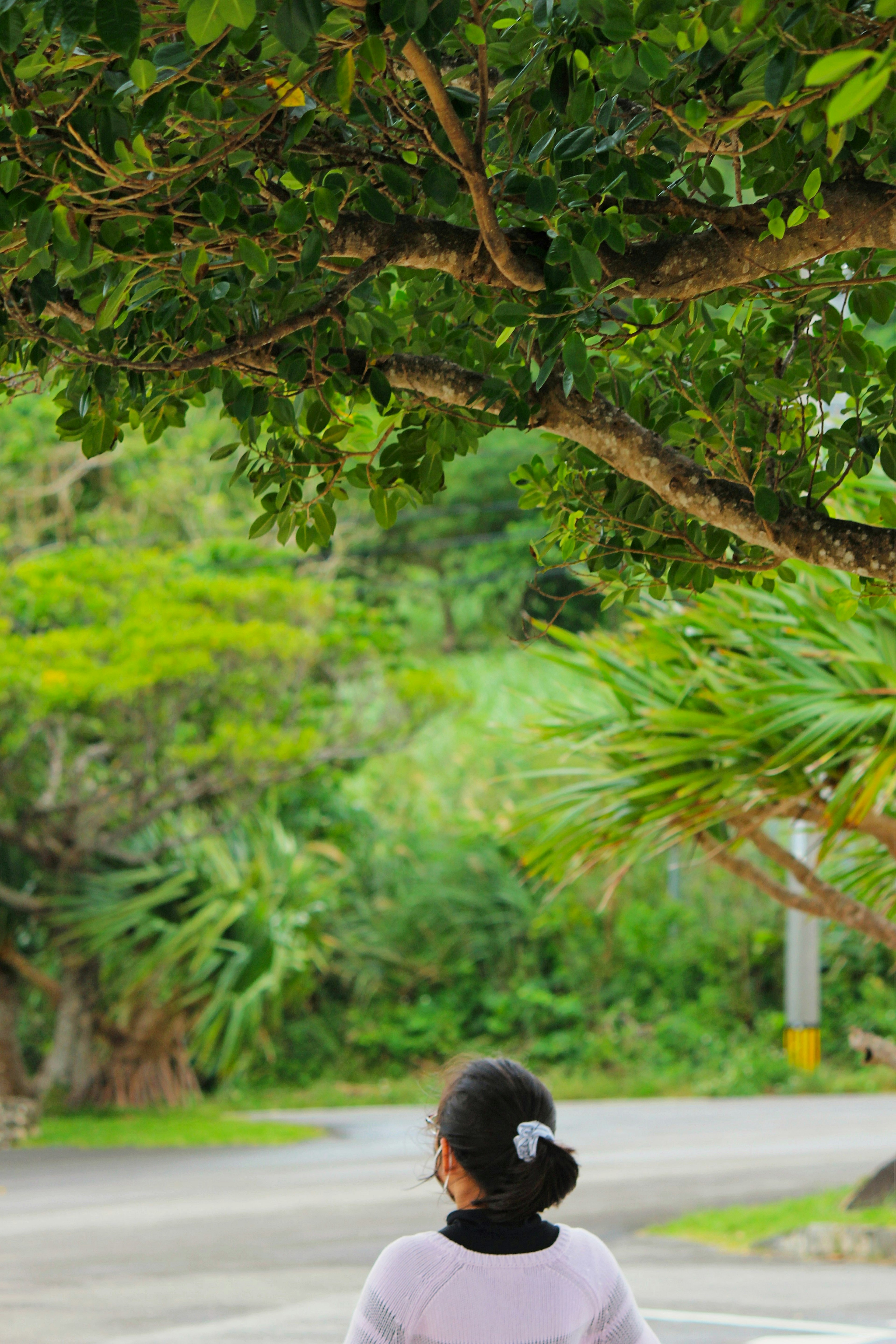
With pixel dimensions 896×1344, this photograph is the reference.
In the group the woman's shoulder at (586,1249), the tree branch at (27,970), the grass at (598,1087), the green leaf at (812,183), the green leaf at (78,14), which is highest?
the green leaf at (78,14)

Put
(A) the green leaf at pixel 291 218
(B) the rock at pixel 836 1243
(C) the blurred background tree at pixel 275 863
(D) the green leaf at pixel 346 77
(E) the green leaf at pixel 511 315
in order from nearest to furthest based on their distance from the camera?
(D) the green leaf at pixel 346 77 → (A) the green leaf at pixel 291 218 → (E) the green leaf at pixel 511 315 → (B) the rock at pixel 836 1243 → (C) the blurred background tree at pixel 275 863

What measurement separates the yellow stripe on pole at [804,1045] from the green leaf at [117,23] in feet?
41.2

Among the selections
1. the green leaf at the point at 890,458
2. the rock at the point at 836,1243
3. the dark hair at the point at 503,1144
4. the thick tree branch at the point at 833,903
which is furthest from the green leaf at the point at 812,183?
the rock at the point at 836,1243

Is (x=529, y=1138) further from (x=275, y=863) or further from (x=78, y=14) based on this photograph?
(x=275, y=863)

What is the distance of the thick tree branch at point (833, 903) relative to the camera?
22.5ft

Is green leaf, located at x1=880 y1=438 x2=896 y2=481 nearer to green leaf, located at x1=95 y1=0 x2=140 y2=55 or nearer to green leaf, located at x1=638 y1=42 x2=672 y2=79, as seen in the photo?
green leaf, located at x1=638 y1=42 x2=672 y2=79

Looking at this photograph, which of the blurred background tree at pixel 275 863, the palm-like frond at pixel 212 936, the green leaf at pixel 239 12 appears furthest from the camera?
the palm-like frond at pixel 212 936

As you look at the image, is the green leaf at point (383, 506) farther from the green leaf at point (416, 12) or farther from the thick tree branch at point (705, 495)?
the green leaf at point (416, 12)

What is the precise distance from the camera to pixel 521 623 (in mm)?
Result: 3777

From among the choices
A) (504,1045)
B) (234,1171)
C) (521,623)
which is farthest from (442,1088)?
(504,1045)

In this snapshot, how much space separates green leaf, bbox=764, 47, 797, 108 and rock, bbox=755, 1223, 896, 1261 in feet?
22.9

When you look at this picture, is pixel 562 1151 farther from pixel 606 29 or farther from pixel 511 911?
pixel 511 911

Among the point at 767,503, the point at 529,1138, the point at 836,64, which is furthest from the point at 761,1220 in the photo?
the point at 836,64

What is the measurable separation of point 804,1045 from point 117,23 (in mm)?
12633
